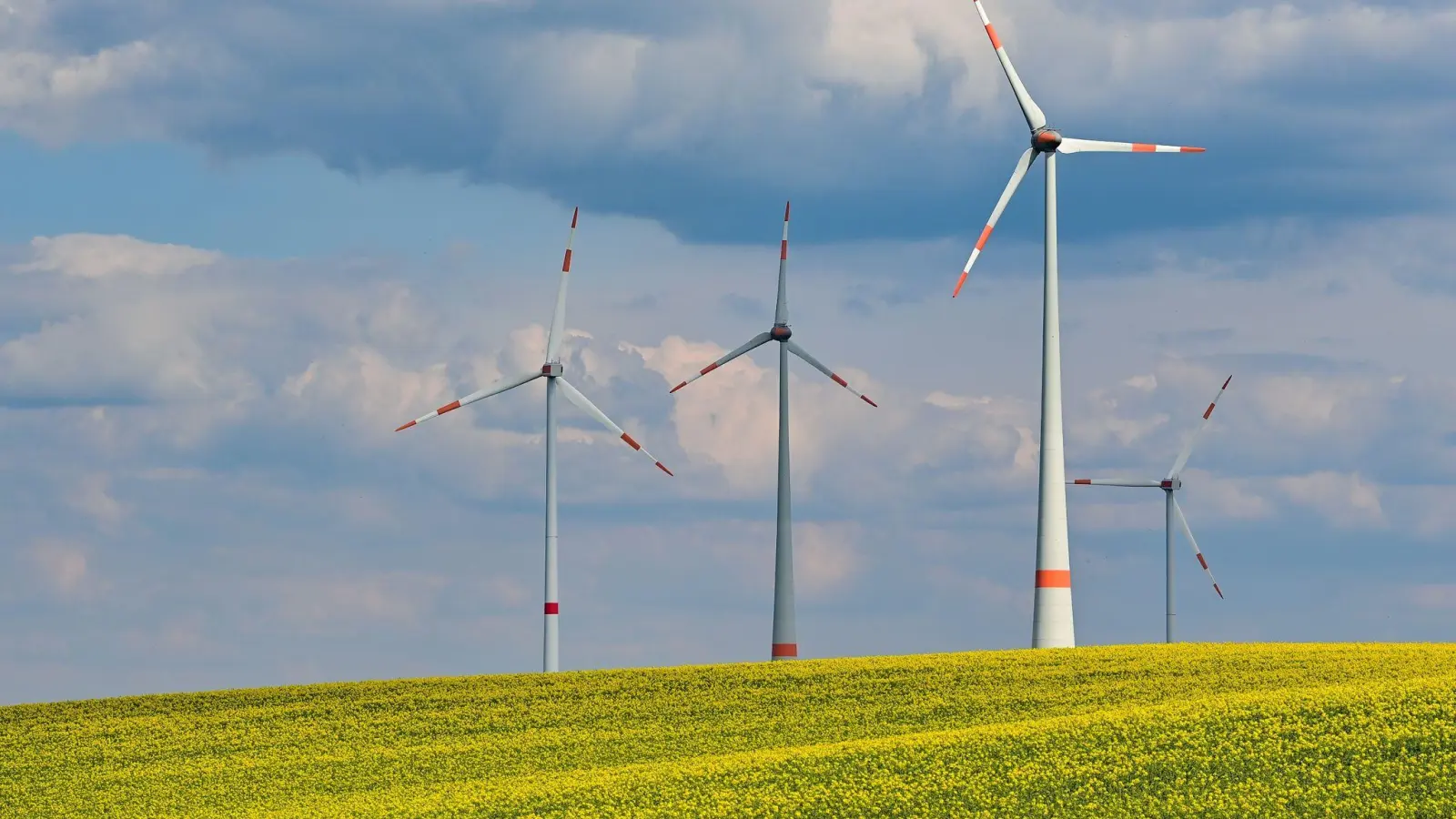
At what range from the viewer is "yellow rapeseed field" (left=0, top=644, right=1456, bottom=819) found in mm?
23312

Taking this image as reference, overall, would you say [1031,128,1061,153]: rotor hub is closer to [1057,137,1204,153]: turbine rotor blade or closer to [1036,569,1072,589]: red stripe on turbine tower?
[1057,137,1204,153]: turbine rotor blade

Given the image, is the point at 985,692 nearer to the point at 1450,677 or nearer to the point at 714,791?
the point at 1450,677

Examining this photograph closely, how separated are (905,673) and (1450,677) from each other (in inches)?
589

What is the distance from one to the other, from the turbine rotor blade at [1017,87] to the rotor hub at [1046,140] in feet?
1.92

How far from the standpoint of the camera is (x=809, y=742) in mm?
33125

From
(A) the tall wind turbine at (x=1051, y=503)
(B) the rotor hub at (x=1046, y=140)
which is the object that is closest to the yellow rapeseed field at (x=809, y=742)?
(A) the tall wind turbine at (x=1051, y=503)

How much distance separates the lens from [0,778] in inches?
1439

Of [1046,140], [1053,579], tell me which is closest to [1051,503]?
[1053,579]

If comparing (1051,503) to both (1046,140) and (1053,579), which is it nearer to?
(1053,579)

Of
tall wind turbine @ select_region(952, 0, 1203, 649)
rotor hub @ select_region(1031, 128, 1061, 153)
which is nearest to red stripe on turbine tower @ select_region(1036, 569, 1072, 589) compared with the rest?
tall wind turbine @ select_region(952, 0, 1203, 649)

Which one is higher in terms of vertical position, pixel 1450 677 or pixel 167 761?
pixel 1450 677

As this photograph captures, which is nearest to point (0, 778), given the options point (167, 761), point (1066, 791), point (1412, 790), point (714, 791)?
point (167, 761)

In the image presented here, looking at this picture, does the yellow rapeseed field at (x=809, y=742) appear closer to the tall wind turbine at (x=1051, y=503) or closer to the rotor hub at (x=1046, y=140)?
the tall wind turbine at (x=1051, y=503)

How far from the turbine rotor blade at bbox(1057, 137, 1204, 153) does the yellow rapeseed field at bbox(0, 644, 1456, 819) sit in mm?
17251
